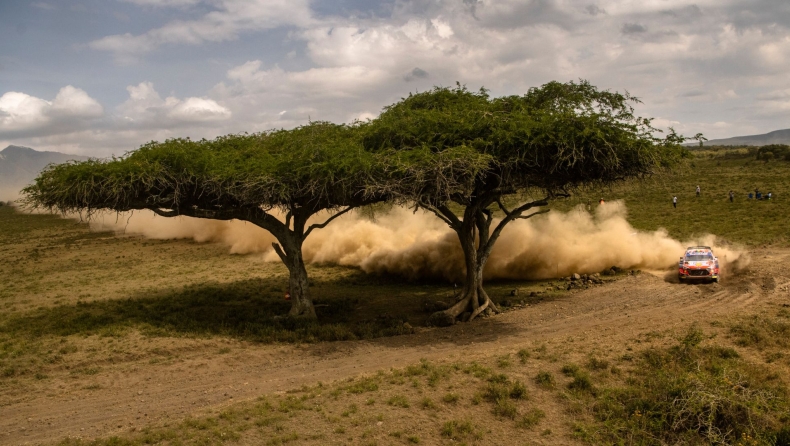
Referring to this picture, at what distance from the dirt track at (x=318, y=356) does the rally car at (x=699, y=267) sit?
632 mm

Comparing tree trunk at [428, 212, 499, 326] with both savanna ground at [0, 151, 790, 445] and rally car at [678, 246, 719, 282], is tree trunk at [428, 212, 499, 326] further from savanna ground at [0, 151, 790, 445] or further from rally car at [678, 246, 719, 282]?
rally car at [678, 246, 719, 282]

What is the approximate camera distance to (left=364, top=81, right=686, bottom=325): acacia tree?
17219 mm

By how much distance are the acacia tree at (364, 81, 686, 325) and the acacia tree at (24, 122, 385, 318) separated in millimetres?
1894

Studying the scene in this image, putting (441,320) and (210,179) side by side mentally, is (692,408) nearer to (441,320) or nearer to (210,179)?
(441,320)

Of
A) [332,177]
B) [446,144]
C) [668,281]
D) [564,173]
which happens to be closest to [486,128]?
[446,144]

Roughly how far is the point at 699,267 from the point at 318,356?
14.8 meters

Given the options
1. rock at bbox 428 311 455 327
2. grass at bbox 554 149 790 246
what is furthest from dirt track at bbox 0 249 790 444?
grass at bbox 554 149 790 246

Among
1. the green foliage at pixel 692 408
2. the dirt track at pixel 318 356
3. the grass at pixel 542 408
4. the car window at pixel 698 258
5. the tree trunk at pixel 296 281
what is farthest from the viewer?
the car window at pixel 698 258

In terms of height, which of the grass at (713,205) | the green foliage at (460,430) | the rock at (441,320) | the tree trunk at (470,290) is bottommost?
the green foliage at (460,430)

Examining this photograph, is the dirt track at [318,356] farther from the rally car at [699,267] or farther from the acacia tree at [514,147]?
the acacia tree at [514,147]

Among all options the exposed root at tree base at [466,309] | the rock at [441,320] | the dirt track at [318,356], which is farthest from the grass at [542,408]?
the exposed root at tree base at [466,309]

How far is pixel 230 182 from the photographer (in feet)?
59.6

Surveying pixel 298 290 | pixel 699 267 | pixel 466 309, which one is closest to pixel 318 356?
pixel 298 290

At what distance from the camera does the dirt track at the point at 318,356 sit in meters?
11.9
